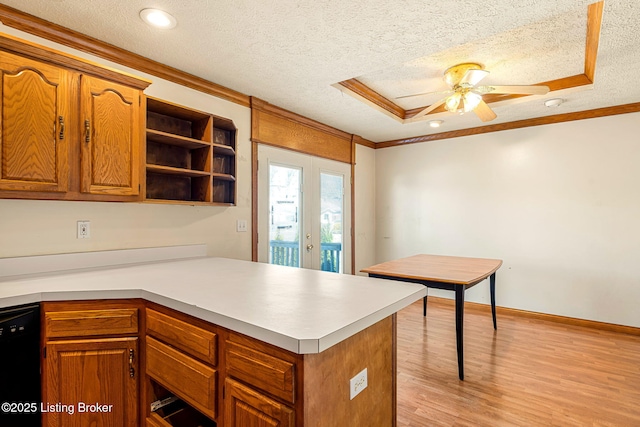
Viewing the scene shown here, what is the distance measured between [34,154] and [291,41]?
161 cm

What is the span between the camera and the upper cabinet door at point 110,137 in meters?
1.81

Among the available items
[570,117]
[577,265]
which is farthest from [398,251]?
[570,117]

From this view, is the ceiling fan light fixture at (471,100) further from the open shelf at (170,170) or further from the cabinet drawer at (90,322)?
the cabinet drawer at (90,322)

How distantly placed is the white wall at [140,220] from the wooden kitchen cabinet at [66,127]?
34cm

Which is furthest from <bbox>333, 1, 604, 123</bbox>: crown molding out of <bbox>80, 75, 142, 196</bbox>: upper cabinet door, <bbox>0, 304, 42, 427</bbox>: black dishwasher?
<bbox>0, 304, 42, 427</bbox>: black dishwasher

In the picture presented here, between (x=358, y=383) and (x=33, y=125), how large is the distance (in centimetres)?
200

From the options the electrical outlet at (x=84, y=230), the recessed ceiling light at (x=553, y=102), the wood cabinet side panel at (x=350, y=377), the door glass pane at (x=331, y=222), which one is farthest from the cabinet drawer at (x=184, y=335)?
the recessed ceiling light at (x=553, y=102)

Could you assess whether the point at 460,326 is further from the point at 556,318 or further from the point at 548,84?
the point at 548,84

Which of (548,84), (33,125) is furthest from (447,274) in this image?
(33,125)

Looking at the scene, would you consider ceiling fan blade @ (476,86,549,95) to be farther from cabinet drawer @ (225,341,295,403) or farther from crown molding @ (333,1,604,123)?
cabinet drawer @ (225,341,295,403)

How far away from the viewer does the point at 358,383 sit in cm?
118

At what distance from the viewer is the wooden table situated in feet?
7.77

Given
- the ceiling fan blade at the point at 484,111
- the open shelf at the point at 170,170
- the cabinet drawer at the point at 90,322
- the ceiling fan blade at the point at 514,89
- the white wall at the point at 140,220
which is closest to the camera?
the cabinet drawer at the point at 90,322

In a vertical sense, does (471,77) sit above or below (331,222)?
above
